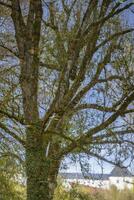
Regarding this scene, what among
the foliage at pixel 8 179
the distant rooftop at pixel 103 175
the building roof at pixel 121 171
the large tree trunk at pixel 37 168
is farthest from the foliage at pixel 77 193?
the foliage at pixel 8 179

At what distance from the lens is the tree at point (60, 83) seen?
42.1 feet

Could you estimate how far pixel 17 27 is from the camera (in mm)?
15625

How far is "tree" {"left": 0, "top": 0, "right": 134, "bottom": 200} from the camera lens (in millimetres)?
12820

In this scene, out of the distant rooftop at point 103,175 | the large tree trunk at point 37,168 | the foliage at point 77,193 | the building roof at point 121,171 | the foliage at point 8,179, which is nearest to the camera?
the large tree trunk at point 37,168

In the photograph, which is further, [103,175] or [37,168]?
[103,175]

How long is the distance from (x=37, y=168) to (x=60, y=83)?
223cm

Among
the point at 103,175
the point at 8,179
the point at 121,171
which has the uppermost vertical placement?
the point at 121,171

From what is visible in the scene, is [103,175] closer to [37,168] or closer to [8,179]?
[8,179]

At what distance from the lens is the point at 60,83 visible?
12820 mm

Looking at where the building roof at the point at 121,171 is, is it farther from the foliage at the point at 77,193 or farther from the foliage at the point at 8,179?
the foliage at the point at 8,179

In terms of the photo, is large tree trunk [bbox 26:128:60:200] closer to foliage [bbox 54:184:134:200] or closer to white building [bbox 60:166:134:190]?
foliage [bbox 54:184:134:200]

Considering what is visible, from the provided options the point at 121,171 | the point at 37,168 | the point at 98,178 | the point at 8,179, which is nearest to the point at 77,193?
the point at 98,178

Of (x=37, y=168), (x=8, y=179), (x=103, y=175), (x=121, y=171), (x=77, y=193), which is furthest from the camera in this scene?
(x=121, y=171)

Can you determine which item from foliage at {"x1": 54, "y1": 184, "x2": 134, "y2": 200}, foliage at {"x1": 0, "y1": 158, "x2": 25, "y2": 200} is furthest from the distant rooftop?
foliage at {"x1": 0, "y1": 158, "x2": 25, "y2": 200}
